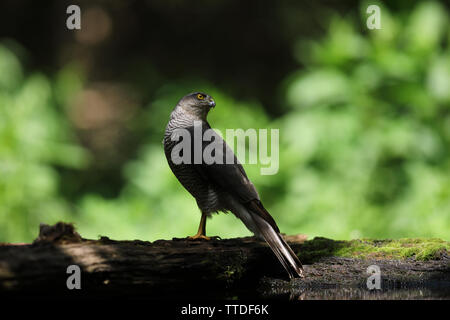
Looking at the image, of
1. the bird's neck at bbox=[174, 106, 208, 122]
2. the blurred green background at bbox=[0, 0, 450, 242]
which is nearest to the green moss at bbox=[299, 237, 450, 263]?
the bird's neck at bbox=[174, 106, 208, 122]

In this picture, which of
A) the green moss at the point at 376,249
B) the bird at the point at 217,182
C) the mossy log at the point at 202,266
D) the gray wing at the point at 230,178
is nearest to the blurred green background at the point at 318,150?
the green moss at the point at 376,249

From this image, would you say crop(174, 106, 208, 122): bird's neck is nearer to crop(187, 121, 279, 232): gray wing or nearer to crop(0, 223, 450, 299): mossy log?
crop(187, 121, 279, 232): gray wing

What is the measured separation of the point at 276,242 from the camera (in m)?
3.81

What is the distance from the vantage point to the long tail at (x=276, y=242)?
3.74 metres

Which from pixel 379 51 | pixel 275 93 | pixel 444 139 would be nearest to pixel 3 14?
pixel 275 93

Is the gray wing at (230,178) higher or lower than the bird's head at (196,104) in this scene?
lower

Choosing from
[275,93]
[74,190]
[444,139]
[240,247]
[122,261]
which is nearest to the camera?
[122,261]

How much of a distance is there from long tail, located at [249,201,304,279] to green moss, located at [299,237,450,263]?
0.31m

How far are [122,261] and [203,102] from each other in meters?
1.58

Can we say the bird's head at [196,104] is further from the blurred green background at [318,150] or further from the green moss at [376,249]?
the blurred green background at [318,150]
